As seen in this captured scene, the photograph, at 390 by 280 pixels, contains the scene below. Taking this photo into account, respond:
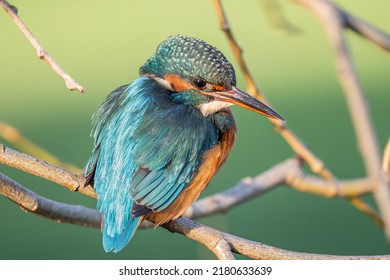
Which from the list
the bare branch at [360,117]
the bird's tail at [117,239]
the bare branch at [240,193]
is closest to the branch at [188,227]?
the bird's tail at [117,239]

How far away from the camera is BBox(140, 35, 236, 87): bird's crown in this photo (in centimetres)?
165

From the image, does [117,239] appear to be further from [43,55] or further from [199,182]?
[43,55]

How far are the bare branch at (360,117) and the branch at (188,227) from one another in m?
0.47

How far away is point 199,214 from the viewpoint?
195 cm

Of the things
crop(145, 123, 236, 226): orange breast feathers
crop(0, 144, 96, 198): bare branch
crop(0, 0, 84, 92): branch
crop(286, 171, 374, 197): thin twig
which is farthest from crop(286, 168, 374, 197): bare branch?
crop(0, 0, 84, 92): branch

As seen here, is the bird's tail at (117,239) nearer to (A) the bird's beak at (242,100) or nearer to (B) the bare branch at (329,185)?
(A) the bird's beak at (242,100)

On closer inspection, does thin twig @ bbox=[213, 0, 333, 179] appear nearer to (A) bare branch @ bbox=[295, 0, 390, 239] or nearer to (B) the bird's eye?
(B) the bird's eye

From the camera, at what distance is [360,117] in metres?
0.88

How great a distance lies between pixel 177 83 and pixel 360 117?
2.86ft

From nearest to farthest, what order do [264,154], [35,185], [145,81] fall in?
1. [145,81]
2. [35,185]
3. [264,154]

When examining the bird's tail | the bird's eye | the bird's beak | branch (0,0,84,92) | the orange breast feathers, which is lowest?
the bird's tail

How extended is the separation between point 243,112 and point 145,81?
9.30 ft
